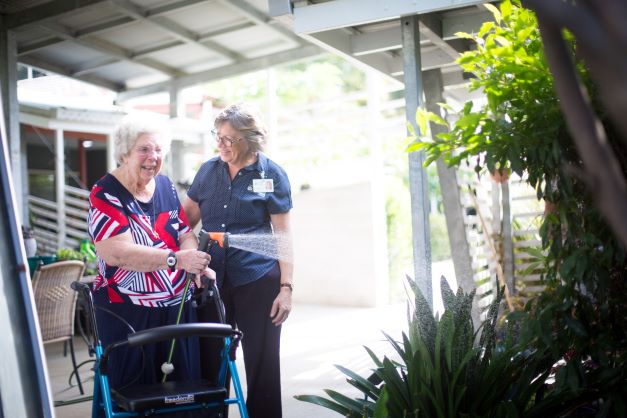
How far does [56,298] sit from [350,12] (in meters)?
2.97

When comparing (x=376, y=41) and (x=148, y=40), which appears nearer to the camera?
(x=376, y=41)

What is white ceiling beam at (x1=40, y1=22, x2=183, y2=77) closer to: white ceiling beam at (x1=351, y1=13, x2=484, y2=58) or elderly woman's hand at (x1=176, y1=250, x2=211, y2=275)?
white ceiling beam at (x1=351, y1=13, x2=484, y2=58)

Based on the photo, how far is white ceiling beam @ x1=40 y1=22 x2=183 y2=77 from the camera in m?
7.92

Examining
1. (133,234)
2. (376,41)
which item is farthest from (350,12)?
(133,234)

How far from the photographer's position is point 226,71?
989 centimetres

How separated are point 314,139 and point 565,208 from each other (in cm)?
1711

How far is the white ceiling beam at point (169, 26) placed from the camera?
7.64 metres

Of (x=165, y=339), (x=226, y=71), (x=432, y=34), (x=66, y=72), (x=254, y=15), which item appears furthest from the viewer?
(x=226, y=71)

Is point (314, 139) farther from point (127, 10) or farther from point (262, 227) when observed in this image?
point (262, 227)

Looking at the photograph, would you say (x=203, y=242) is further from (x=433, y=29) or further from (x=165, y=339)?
(x=433, y=29)

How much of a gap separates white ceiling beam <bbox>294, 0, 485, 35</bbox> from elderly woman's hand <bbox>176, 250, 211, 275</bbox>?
2.10m

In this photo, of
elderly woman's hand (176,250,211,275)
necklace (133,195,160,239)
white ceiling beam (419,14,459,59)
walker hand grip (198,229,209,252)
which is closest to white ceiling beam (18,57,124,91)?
white ceiling beam (419,14,459,59)

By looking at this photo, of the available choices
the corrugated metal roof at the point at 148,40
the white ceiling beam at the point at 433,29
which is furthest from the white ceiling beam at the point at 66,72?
the white ceiling beam at the point at 433,29

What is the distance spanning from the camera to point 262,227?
11.6 ft
